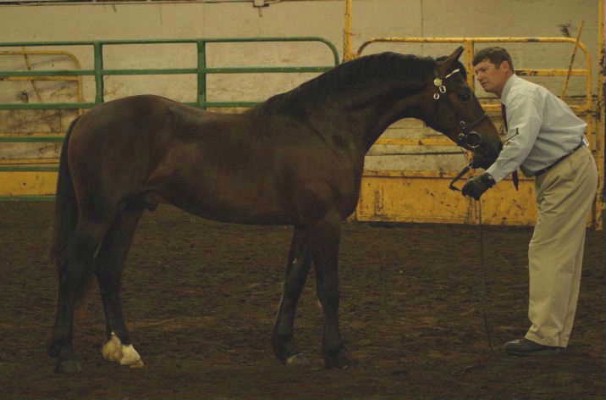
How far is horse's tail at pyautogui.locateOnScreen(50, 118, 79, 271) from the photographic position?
6066mm

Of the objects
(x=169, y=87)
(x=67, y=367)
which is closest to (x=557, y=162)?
(x=67, y=367)

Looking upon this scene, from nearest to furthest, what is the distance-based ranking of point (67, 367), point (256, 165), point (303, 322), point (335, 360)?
point (67, 367)
point (335, 360)
point (256, 165)
point (303, 322)

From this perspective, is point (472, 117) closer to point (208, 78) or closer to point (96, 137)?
point (96, 137)

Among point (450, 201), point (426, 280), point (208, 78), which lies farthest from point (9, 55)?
point (426, 280)

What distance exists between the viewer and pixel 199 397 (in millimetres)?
5176

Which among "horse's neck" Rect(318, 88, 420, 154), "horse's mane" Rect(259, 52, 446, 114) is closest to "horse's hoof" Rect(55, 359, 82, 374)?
"horse's mane" Rect(259, 52, 446, 114)

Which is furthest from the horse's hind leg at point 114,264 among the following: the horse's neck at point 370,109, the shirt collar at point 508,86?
the shirt collar at point 508,86

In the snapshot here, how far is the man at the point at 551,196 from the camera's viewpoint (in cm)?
605

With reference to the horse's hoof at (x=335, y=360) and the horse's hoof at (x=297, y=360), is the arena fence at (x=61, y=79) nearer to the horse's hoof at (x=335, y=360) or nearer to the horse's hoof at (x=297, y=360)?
the horse's hoof at (x=297, y=360)

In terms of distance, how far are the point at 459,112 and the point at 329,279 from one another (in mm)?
1074

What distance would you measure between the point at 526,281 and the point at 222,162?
11.0 ft

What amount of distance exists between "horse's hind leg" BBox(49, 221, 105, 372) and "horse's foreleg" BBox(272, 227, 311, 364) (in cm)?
98

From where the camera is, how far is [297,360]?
596 centimetres

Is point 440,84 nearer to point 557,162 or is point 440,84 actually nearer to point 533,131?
point 533,131
